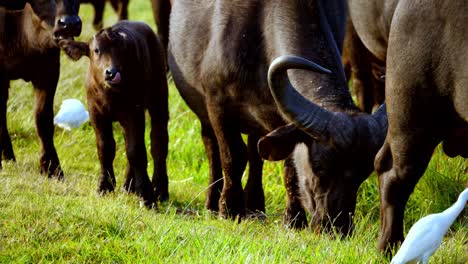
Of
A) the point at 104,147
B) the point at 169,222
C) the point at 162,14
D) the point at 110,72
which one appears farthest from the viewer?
the point at 162,14

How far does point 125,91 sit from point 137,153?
48cm

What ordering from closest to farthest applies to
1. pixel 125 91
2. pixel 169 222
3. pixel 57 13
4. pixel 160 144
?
pixel 169 222 < pixel 125 91 < pixel 57 13 < pixel 160 144

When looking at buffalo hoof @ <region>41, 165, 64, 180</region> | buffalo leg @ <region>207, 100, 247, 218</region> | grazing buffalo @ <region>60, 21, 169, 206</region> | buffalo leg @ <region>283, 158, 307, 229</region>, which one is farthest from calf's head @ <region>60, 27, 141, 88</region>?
buffalo leg @ <region>283, 158, 307, 229</region>

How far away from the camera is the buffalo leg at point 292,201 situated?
25.6 ft

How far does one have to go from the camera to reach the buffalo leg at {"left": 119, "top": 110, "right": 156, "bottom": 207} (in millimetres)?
8625

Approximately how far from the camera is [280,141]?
24.0 feet

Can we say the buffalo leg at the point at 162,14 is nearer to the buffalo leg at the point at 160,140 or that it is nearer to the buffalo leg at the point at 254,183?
the buffalo leg at the point at 160,140

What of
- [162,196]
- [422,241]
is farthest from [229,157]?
[422,241]

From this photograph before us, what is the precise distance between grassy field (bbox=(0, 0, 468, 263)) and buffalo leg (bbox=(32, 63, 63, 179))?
130 mm

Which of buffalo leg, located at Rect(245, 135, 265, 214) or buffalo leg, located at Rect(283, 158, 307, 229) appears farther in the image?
buffalo leg, located at Rect(245, 135, 265, 214)

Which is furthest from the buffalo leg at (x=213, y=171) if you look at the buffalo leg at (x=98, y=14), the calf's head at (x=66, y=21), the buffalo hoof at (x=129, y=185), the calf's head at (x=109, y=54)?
the buffalo leg at (x=98, y=14)

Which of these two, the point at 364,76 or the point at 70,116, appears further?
the point at 364,76

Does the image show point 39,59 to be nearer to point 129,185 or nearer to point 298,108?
point 129,185

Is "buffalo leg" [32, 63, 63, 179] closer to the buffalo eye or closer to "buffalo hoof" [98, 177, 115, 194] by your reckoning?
"buffalo hoof" [98, 177, 115, 194]
